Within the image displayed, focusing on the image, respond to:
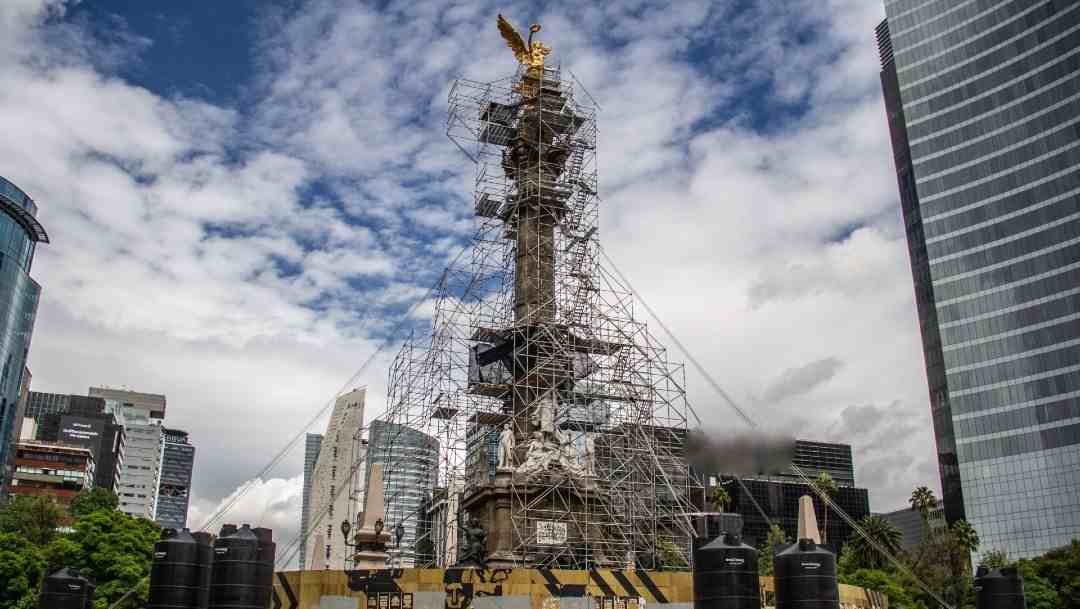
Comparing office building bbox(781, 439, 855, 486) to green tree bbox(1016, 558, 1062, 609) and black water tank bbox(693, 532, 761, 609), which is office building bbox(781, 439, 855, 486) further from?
black water tank bbox(693, 532, 761, 609)

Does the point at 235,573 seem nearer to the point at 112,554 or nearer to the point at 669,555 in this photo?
the point at 112,554

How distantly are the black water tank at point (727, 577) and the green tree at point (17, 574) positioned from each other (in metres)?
42.8

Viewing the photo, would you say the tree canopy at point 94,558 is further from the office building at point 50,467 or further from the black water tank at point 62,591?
the office building at point 50,467

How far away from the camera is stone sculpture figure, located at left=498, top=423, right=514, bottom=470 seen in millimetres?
49438

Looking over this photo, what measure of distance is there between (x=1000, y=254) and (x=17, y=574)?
9103cm

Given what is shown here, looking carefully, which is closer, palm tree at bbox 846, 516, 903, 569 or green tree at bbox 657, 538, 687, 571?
green tree at bbox 657, 538, 687, 571

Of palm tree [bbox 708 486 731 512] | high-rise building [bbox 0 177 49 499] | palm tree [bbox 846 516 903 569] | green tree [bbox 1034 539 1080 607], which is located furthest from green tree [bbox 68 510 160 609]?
high-rise building [bbox 0 177 49 499]

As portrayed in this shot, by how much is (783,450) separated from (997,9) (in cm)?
7676

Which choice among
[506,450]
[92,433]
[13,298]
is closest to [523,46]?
[506,450]

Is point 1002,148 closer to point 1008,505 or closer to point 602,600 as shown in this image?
point 1008,505

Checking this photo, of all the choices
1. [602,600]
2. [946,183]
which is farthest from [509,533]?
[946,183]

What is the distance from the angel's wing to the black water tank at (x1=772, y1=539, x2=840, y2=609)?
1708 inches

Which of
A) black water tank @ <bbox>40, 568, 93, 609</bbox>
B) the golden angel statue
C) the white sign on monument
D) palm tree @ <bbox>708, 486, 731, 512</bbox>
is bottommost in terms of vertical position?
black water tank @ <bbox>40, 568, 93, 609</bbox>

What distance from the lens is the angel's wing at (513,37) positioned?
61.7m
